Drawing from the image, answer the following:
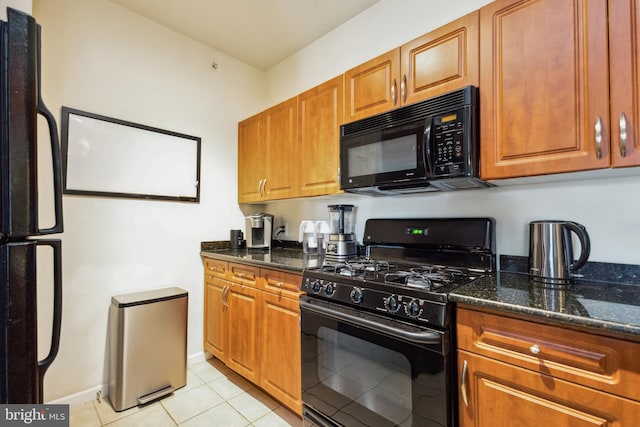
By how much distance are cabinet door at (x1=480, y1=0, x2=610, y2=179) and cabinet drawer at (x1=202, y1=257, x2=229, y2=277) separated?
190cm

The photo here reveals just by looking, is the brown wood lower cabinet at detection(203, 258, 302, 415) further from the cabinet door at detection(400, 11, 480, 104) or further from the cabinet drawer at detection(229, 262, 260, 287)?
the cabinet door at detection(400, 11, 480, 104)

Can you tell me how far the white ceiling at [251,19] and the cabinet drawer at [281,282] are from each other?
6.35 feet

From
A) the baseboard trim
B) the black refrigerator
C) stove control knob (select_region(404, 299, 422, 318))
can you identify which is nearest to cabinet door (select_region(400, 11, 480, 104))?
stove control knob (select_region(404, 299, 422, 318))

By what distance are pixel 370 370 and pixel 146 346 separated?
156cm

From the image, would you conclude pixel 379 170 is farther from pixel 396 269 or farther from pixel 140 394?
pixel 140 394

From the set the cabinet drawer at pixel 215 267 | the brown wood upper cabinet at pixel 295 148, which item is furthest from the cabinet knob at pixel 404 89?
the cabinet drawer at pixel 215 267

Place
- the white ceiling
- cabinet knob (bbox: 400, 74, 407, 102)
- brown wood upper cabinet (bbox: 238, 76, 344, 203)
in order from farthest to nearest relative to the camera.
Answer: the white ceiling
brown wood upper cabinet (bbox: 238, 76, 344, 203)
cabinet knob (bbox: 400, 74, 407, 102)

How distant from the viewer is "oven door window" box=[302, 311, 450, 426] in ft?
3.61

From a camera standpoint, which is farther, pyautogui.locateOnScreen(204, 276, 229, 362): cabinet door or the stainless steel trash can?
pyautogui.locateOnScreen(204, 276, 229, 362): cabinet door

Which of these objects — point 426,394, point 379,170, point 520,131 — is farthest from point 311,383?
point 520,131

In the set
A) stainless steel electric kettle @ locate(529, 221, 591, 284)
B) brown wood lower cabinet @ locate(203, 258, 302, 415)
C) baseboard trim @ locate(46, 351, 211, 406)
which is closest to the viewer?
stainless steel electric kettle @ locate(529, 221, 591, 284)

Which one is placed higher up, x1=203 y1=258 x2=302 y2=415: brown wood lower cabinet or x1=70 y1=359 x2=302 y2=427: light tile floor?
x1=203 y1=258 x2=302 y2=415: brown wood lower cabinet

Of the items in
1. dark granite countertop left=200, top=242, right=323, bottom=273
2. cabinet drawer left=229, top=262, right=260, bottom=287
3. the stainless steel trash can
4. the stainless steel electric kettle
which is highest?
the stainless steel electric kettle

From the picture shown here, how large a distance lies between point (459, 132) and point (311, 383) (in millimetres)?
1466
